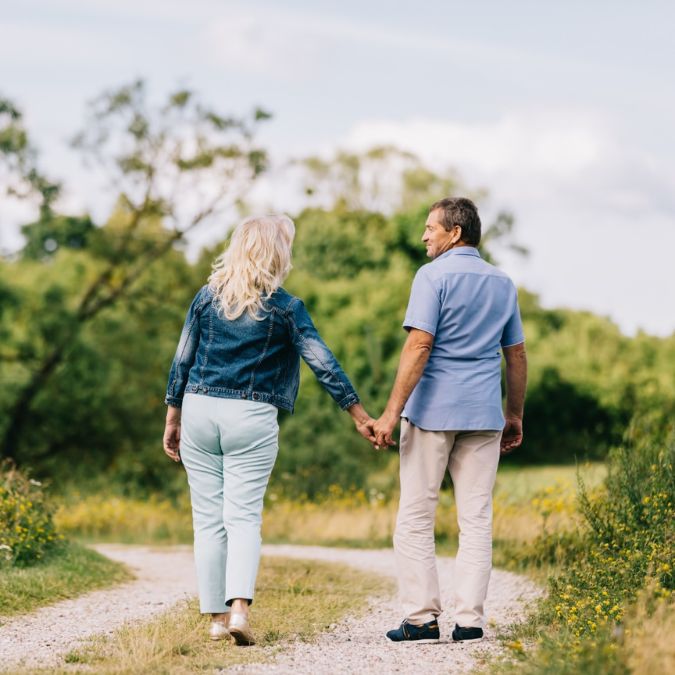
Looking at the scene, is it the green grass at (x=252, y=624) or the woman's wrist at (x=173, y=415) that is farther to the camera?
the woman's wrist at (x=173, y=415)

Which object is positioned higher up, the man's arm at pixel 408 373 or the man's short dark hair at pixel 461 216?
the man's short dark hair at pixel 461 216

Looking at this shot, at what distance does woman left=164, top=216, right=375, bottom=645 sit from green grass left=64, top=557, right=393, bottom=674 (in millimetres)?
197

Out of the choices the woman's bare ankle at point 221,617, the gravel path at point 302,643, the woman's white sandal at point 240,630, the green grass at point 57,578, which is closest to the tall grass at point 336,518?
the gravel path at point 302,643

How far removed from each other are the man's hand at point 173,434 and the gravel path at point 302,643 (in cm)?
106

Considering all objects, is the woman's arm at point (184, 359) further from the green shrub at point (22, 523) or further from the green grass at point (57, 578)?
the green shrub at point (22, 523)

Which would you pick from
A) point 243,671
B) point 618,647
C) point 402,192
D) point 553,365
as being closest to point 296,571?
point 243,671

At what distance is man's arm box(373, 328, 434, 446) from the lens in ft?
17.8

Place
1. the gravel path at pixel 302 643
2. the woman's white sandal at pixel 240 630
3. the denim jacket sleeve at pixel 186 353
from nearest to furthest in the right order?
the gravel path at pixel 302 643, the woman's white sandal at pixel 240 630, the denim jacket sleeve at pixel 186 353

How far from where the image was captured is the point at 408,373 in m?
5.43

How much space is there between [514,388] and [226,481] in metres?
1.65

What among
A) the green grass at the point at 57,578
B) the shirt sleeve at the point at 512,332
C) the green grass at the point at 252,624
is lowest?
the green grass at the point at 57,578

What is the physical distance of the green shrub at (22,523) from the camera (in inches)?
321

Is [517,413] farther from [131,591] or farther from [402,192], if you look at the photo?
[402,192]

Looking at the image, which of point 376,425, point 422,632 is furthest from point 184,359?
point 422,632
